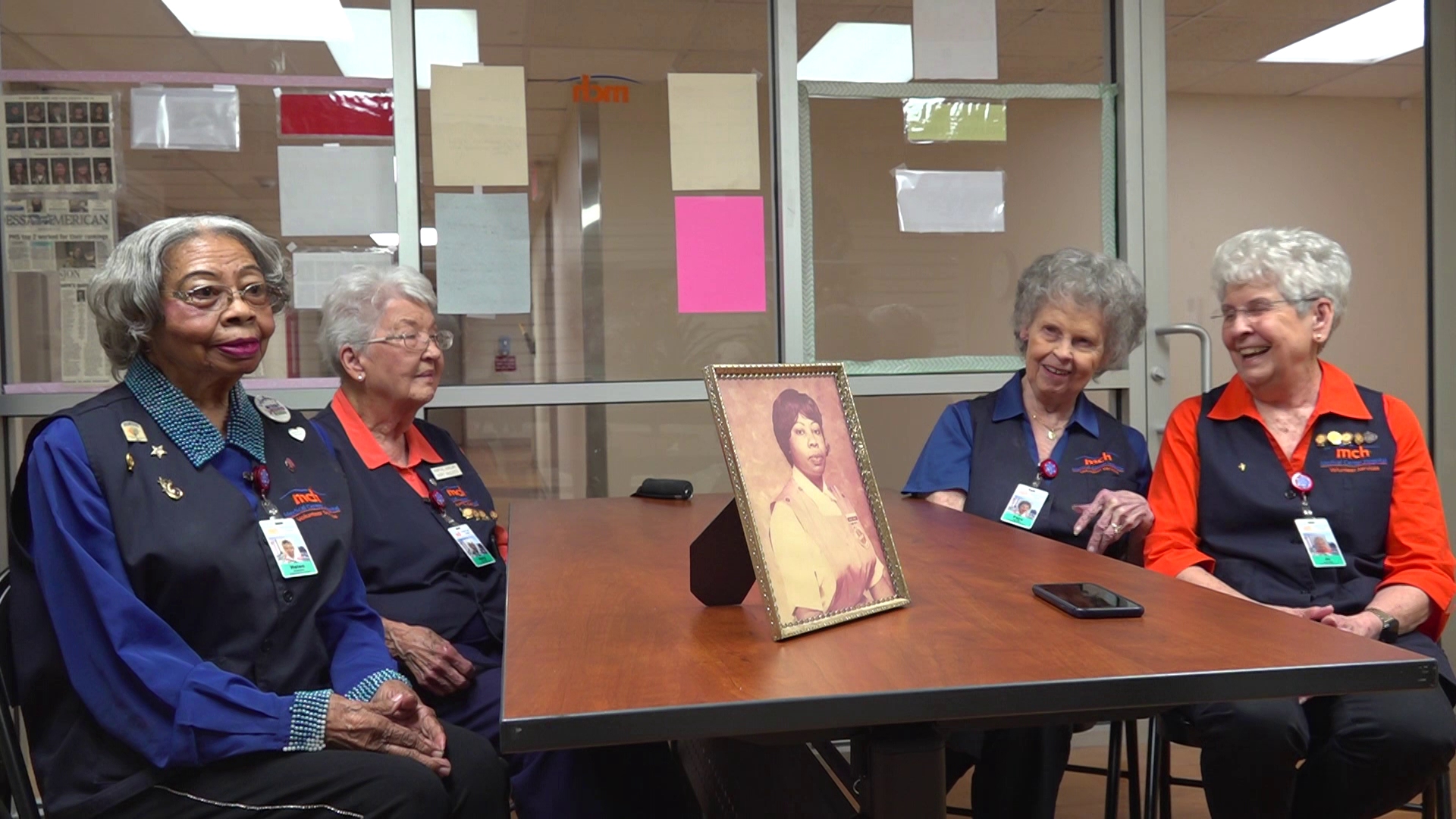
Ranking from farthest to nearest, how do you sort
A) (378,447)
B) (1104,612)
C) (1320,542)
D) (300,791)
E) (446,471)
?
(446,471)
(378,447)
(1320,542)
(300,791)
(1104,612)

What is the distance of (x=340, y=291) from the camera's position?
2.47 meters

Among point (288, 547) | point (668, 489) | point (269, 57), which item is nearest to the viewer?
point (288, 547)

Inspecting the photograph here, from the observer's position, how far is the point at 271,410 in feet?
6.24

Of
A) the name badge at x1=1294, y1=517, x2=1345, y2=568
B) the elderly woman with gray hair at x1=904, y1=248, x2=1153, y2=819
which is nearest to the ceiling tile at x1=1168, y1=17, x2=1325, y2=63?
the elderly woman with gray hair at x1=904, y1=248, x2=1153, y2=819

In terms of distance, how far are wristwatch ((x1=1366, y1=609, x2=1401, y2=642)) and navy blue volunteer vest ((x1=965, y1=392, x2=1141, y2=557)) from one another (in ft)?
1.61

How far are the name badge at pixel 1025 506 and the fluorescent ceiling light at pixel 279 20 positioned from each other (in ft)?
6.99

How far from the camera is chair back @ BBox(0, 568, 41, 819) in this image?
150 centimetres

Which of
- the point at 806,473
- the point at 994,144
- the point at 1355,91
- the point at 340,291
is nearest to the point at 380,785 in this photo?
the point at 806,473

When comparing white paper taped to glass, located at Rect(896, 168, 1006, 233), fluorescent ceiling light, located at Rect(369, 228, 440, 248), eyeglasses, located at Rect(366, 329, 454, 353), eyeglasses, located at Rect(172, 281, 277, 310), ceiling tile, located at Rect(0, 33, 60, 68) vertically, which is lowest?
eyeglasses, located at Rect(366, 329, 454, 353)

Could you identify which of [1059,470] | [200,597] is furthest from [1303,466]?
[200,597]

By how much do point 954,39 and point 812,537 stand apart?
2409 mm

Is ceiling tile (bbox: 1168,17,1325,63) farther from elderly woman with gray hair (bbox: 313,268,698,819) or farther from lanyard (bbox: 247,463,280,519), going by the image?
lanyard (bbox: 247,463,280,519)

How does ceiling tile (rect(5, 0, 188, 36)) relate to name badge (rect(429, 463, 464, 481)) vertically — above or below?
above

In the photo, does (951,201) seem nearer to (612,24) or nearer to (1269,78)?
(612,24)
